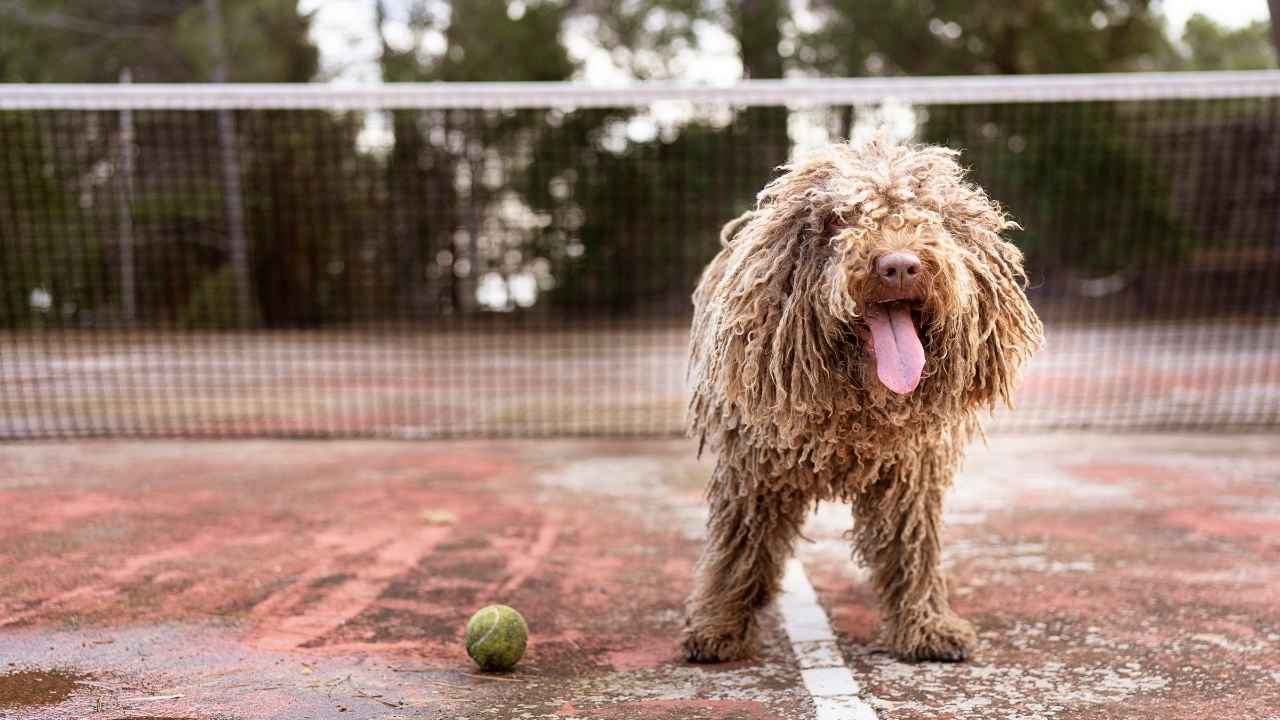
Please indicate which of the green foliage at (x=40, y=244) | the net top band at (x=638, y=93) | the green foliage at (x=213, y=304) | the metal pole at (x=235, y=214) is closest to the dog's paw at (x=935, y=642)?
the net top band at (x=638, y=93)

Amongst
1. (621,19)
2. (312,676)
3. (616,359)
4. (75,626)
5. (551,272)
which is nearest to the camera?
(312,676)

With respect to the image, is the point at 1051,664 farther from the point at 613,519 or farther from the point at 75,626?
the point at 75,626

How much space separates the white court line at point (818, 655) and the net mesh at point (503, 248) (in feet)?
19.2

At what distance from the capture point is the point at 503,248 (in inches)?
699

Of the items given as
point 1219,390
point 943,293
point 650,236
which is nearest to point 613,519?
point 943,293

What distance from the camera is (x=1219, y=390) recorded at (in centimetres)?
1163

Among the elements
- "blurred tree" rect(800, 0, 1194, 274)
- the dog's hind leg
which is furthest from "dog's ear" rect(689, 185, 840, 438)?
"blurred tree" rect(800, 0, 1194, 274)

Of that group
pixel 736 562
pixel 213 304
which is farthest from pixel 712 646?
pixel 213 304

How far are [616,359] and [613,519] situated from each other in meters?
9.44

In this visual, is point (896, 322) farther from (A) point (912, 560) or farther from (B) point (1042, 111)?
(B) point (1042, 111)

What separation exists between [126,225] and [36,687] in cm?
1482

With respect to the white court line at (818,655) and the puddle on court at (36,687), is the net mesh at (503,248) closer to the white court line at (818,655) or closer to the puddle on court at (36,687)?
the white court line at (818,655)

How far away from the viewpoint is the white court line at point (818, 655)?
350cm

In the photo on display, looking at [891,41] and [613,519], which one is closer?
[613,519]
